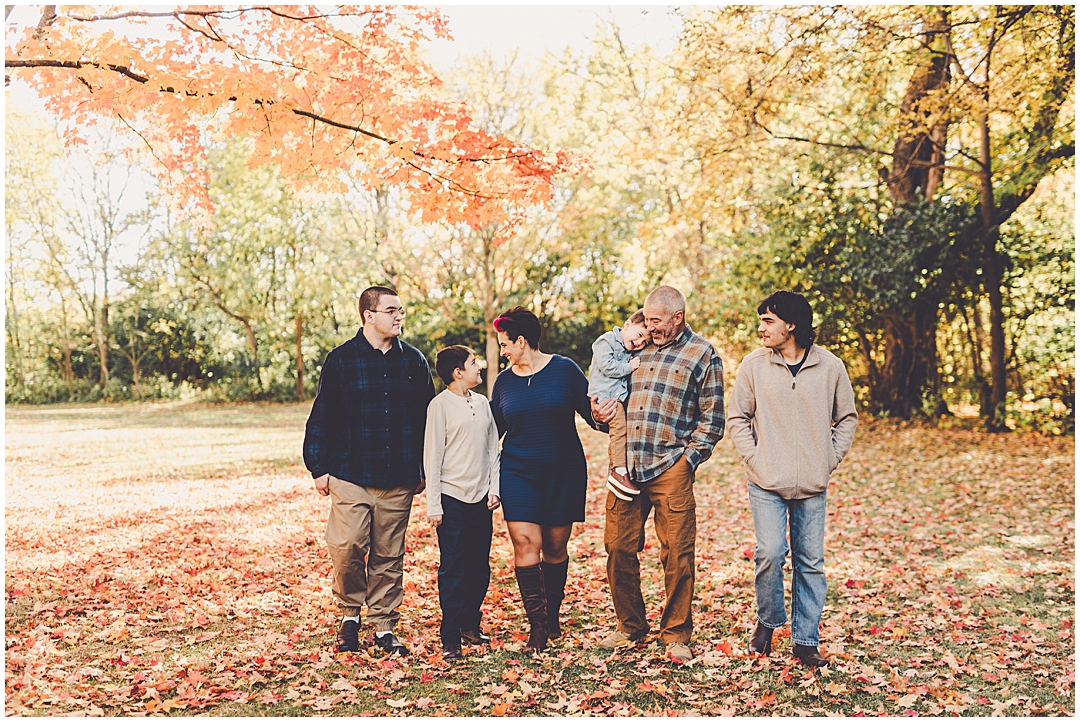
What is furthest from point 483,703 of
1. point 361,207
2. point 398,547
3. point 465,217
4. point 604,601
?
point 361,207

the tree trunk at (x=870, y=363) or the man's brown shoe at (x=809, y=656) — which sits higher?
the tree trunk at (x=870, y=363)

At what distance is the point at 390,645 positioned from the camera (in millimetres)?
4625

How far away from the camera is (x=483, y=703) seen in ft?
13.0

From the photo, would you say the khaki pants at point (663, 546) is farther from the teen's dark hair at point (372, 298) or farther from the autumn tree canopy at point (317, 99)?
the autumn tree canopy at point (317, 99)

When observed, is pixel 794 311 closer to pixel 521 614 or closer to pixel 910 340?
pixel 521 614

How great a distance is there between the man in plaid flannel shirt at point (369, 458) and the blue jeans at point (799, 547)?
1.86 metres

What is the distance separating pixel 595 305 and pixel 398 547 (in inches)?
710

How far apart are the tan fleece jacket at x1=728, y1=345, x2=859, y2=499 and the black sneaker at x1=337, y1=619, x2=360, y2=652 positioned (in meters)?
2.29

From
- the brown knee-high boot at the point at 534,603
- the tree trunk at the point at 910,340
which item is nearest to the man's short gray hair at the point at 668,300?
the brown knee-high boot at the point at 534,603

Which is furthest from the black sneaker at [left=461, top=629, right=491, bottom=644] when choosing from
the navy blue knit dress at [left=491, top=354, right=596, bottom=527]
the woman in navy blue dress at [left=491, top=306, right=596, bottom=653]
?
the navy blue knit dress at [left=491, top=354, right=596, bottom=527]

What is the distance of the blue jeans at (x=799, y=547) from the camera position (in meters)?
4.34

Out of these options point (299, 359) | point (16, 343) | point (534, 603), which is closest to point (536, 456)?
point (534, 603)

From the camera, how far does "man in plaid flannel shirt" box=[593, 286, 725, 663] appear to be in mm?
4484

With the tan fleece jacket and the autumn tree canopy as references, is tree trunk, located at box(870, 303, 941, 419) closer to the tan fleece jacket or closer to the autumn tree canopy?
the autumn tree canopy
